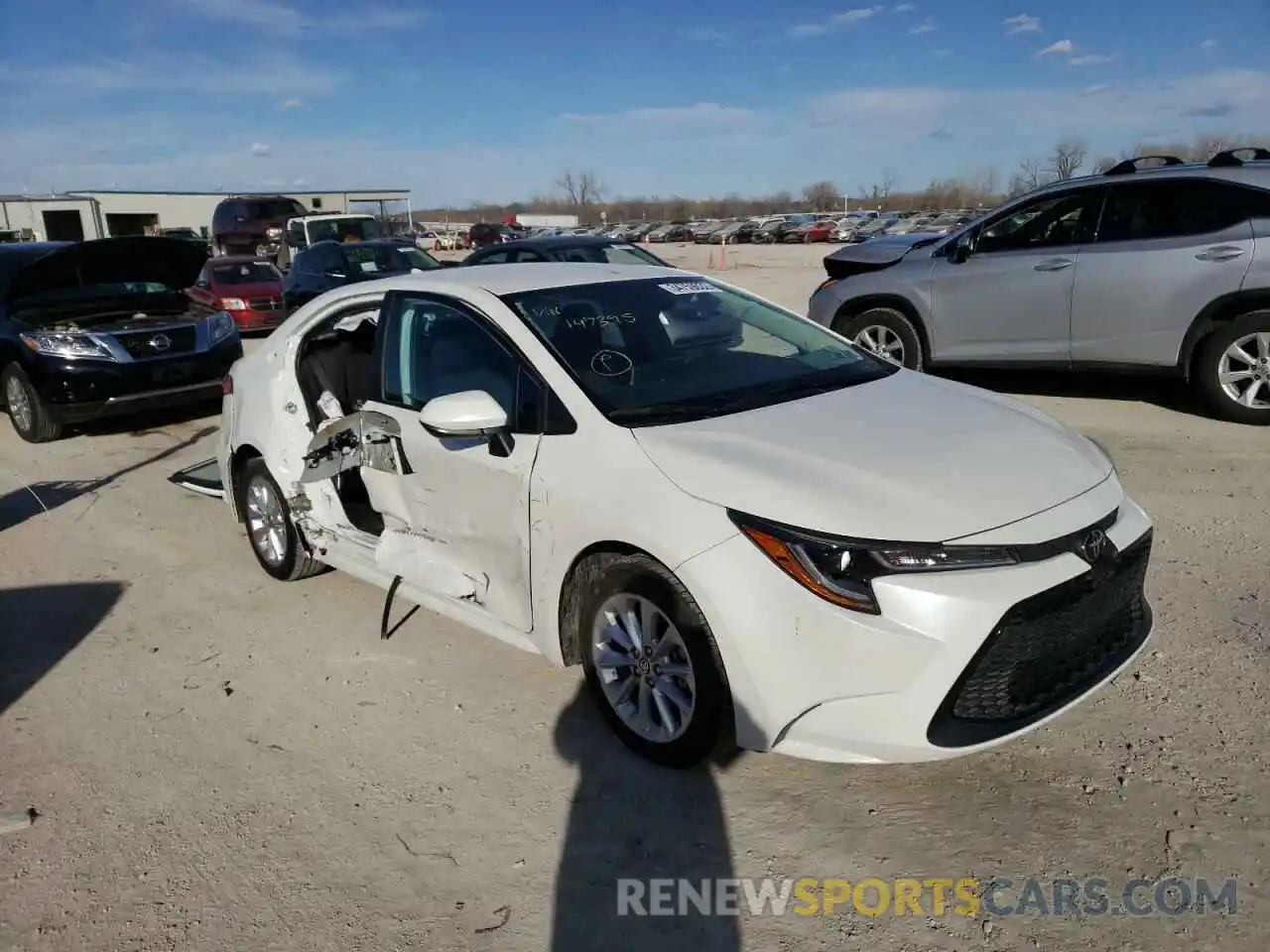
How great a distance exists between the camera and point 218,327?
941cm

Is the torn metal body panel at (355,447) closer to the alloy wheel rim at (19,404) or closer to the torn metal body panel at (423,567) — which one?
the torn metal body panel at (423,567)

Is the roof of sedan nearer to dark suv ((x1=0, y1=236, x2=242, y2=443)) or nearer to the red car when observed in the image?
dark suv ((x1=0, y1=236, x2=242, y2=443))

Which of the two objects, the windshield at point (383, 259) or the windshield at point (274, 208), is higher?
the windshield at point (274, 208)

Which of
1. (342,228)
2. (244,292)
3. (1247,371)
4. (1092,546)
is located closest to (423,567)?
(1092,546)

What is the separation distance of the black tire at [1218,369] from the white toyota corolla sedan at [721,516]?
4.19 metres

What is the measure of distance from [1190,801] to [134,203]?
212 ft

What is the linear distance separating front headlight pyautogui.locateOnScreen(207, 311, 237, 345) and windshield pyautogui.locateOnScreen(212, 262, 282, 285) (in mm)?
6841

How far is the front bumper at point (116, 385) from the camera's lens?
8320 mm

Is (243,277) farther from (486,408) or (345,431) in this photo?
(486,408)

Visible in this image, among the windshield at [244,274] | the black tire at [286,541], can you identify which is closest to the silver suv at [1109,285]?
the black tire at [286,541]

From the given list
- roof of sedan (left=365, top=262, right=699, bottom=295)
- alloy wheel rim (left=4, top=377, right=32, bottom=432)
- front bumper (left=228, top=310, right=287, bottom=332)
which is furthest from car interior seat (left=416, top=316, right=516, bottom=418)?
front bumper (left=228, top=310, right=287, bottom=332)

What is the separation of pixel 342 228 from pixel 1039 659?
2301 centimetres

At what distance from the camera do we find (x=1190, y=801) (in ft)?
9.59

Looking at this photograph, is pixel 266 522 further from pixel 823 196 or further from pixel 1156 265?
pixel 823 196
